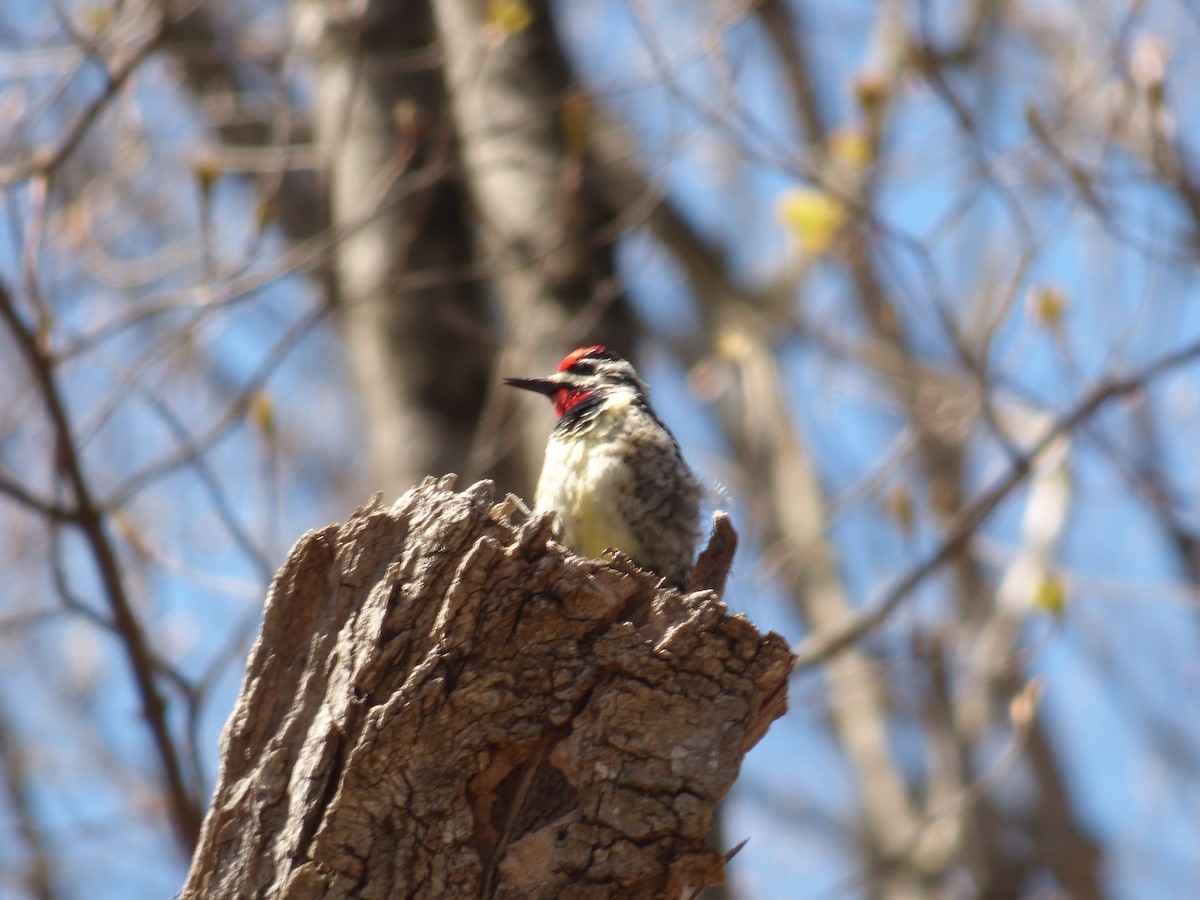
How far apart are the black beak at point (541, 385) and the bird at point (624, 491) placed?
411 mm

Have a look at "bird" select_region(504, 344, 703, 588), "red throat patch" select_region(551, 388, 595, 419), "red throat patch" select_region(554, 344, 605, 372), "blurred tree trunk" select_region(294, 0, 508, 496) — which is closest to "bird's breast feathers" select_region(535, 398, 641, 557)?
"bird" select_region(504, 344, 703, 588)

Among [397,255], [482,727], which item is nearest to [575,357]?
[397,255]

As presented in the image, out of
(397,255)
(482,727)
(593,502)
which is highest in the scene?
(397,255)

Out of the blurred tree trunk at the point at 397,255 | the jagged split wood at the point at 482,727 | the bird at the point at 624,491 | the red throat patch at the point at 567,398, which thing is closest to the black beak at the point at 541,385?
the red throat patch at the point at 567,398

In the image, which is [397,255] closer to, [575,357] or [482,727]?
[575,357]

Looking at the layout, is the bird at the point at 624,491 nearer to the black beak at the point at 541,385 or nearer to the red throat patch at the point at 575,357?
the black beak at the point at 541,385

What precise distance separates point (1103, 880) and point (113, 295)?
264 inches

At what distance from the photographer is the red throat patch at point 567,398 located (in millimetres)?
5000

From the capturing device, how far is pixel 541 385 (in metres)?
5.06

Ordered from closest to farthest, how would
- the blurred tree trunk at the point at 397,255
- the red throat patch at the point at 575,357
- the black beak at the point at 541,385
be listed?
the black beak at the point at 541,385 < the red throat patch at the point at 575,357 < the blurred tree trunk at the point at 397,255

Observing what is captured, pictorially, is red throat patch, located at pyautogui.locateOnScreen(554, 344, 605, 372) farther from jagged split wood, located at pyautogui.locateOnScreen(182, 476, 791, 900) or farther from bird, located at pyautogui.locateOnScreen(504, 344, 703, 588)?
jagged split wood, located at pyautogui.locateOnScreen(182, 476, 791, 900)

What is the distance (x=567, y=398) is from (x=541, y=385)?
0.12 metres

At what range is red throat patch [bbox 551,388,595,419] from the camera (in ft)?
16.4

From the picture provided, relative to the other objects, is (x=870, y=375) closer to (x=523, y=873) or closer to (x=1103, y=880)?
(x=1103, y=880)
